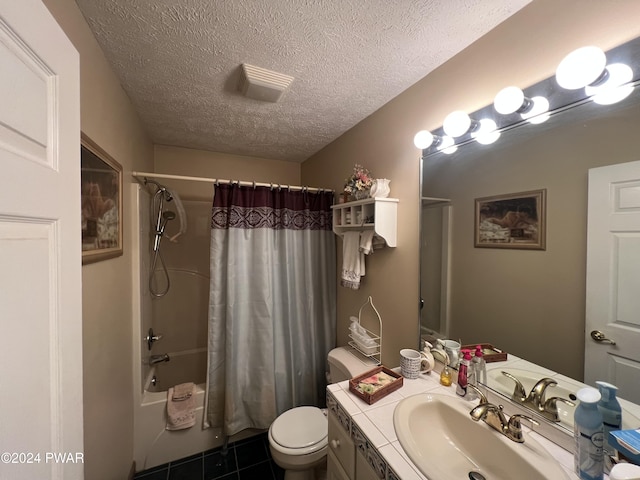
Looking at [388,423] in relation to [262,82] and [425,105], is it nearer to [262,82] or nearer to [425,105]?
[425,105]

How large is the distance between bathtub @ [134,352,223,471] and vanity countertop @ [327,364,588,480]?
1350 mm

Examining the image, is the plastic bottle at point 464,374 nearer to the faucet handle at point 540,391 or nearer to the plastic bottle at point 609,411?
the faucet handle at point 540,391

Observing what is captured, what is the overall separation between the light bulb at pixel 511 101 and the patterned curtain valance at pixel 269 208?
1335 millimetres

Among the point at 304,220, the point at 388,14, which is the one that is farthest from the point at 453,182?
the point at 304,220

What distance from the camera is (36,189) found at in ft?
1.61

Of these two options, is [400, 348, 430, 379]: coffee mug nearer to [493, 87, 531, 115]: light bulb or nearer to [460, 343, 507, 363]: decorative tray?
[460, 343, 507, 363]: decorative tray

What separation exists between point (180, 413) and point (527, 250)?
224cm

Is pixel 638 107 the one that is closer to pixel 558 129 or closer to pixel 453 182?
pixel 558 129

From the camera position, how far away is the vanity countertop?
28.3 inches

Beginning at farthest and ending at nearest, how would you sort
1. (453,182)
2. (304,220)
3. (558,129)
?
(304,220), (453,182), (558,129)

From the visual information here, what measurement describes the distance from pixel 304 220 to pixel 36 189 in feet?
5.30

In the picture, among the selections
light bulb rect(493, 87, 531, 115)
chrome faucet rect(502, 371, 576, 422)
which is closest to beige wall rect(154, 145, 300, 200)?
light bulb rect(493, 87, 531, 115)

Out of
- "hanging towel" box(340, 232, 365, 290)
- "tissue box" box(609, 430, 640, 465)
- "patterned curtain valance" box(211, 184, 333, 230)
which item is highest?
"patterned curtain valance" box(211, 184, 333, 230)

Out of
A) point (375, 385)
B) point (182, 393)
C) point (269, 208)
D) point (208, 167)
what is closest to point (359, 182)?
point (269, 208)
